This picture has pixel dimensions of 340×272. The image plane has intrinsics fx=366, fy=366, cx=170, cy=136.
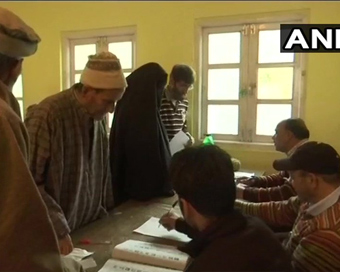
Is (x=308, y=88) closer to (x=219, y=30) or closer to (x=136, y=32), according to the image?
(x=219, y=30)

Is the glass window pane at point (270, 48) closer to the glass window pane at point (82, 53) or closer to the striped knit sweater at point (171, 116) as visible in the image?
the striped knit sweater at point (171, 116)

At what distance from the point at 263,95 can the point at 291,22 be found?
694mm

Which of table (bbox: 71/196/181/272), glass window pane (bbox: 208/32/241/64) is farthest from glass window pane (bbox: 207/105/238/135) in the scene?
table (bbox: 71/196/181/272)

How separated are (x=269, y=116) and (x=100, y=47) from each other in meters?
2.01

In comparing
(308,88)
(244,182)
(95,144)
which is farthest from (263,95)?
(95,144)

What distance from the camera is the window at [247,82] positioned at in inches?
134

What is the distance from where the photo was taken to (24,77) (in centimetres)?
448

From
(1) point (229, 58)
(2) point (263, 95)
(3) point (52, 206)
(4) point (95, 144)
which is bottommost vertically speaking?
(3) point (52, 206)

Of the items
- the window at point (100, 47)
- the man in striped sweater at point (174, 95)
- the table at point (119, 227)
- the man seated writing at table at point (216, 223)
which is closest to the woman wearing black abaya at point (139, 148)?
the table at point (119, 227)

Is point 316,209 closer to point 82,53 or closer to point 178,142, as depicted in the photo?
point 178,142

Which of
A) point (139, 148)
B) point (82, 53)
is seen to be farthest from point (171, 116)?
point (82, 53)

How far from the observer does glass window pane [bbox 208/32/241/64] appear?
354 cm

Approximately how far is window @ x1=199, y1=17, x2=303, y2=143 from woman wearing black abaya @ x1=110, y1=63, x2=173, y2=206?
1.60m

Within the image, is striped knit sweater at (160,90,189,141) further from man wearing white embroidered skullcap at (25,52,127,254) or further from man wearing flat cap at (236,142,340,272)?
man wearing flat cap at (236,142,340,272)
